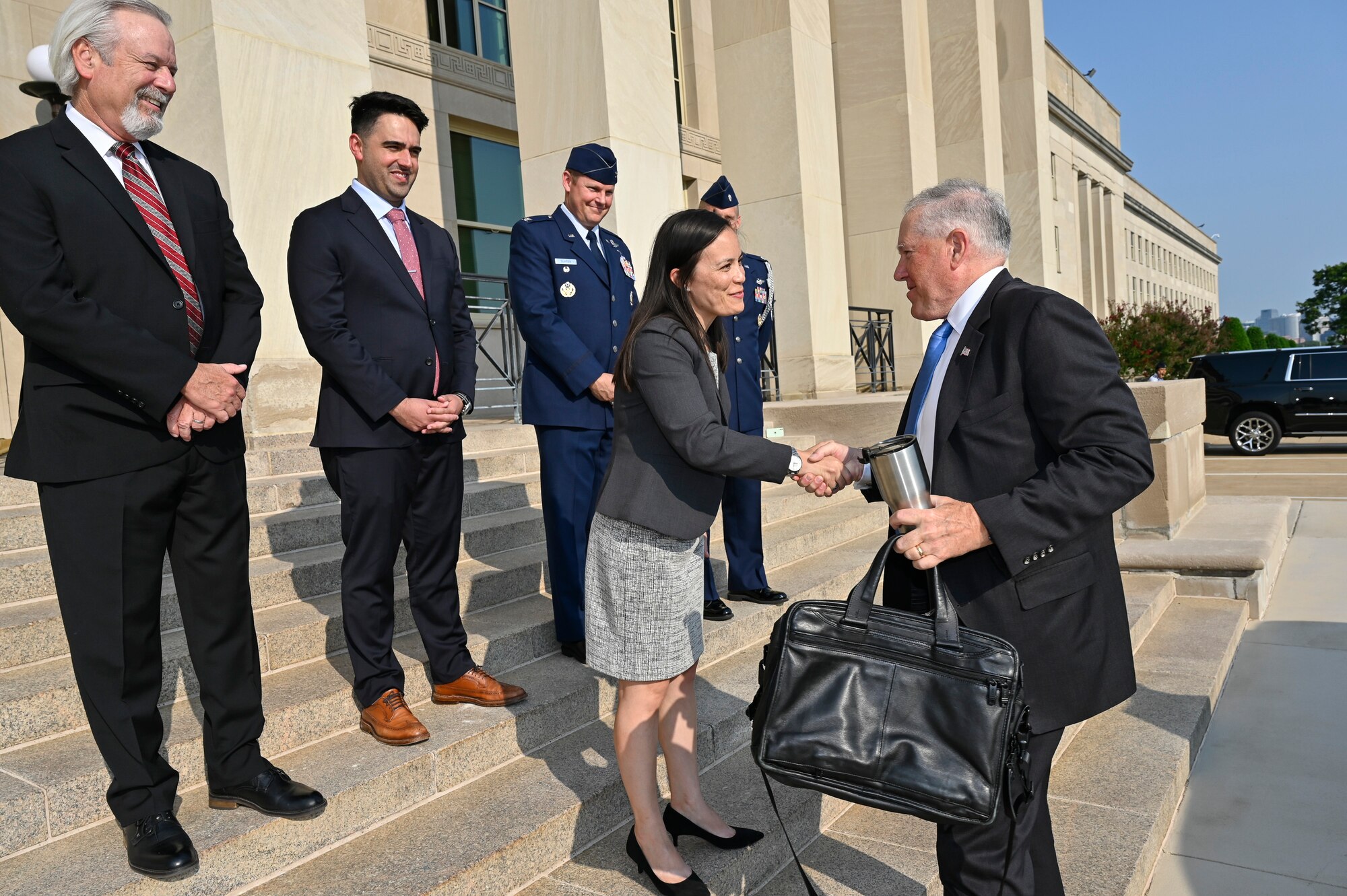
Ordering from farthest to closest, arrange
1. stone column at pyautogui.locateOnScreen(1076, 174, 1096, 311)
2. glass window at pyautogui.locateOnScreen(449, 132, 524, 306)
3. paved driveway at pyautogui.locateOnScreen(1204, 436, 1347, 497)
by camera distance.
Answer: stone column at pyautogui.locateOnScreen(1076, 174, 1096, 311)
glass window at pyautogui.locateOnScreen(449, 132, 524, 306)
paved driveway at pyautogui.locateOnScreen(1204, 436, 1347, 497)

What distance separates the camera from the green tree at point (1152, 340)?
19.3m

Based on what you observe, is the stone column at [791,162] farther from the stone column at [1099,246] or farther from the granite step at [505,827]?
the stone column at [1099,246]

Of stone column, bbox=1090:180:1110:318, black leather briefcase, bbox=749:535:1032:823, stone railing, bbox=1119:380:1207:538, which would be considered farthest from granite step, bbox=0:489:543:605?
stone column, bbox=1090:180:1110:318

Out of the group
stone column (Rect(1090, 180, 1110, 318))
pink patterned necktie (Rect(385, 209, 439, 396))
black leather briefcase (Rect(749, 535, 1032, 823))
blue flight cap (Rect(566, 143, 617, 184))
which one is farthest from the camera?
stone column (Rect(1090, 180, 1110, 318))

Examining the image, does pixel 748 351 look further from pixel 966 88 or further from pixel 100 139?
pixel 966 88

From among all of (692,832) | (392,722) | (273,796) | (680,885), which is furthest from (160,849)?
(692,832)

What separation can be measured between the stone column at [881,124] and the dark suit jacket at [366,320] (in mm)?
9839

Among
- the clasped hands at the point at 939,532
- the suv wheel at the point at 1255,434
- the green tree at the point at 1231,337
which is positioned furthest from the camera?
the green tree at the point at 1231,337

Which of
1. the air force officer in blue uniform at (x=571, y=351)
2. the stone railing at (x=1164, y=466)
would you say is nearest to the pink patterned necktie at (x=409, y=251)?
the air force officer in blue uniform at (x=571, y=351)

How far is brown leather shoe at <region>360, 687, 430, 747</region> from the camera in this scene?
321 cm

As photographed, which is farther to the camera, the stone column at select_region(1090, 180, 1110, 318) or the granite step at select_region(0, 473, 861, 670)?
the stone column at select_region(1090, 180, 1110, 318)

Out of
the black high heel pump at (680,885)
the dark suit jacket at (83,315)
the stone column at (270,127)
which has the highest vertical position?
the stone column at (270,127)

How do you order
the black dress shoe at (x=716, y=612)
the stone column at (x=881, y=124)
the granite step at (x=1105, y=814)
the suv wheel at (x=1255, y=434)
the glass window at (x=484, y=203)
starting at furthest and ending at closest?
the suv wheel at (x=1255, y=434) < the stone column at (x=881, y=124) < the glass window at (x=484, y=203) < the black dress shoe at (x=716, y=612) < the granite step at (x=1105, y=814)

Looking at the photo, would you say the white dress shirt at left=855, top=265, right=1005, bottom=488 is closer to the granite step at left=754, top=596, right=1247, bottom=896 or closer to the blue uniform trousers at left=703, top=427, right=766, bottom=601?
the granite step at left=754, top=596, right=1247, bottom=896
